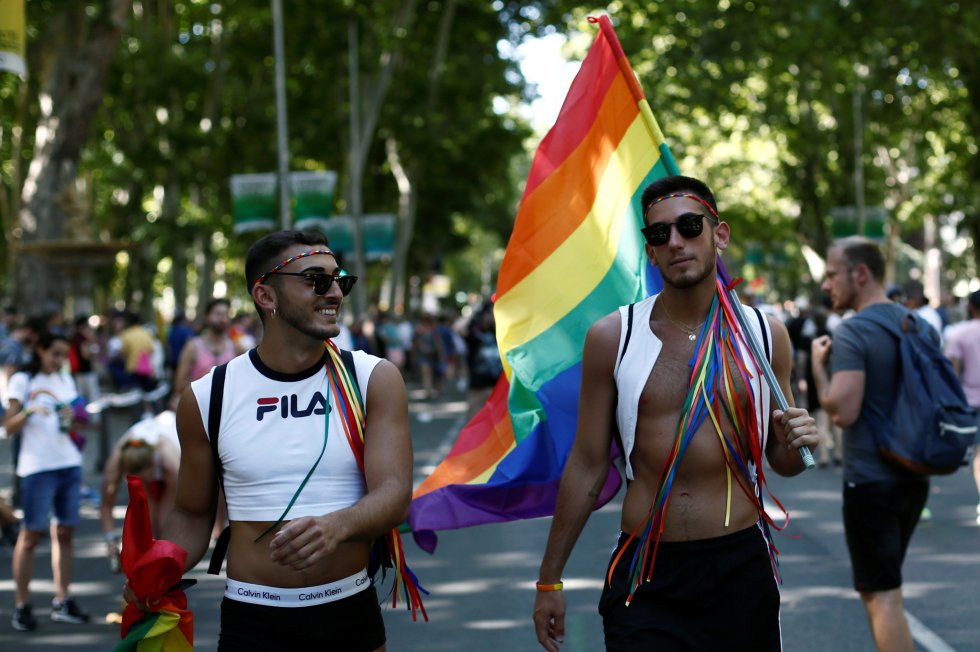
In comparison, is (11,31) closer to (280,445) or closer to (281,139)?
(280,445)

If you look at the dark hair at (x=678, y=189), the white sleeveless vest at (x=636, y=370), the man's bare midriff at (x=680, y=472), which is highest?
the dark hair at (x=678, y=189)

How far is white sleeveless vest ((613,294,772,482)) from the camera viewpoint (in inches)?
155

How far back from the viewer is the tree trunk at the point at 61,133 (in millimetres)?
20688

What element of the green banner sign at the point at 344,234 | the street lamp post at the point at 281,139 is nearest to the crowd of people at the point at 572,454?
the street lamp post at the point at 281,139

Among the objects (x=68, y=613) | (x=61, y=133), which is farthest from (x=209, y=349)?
(x=61, y=133)

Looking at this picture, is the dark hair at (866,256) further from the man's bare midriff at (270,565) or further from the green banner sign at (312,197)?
the green banner sign at (312,197)

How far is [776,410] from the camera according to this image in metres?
3.92

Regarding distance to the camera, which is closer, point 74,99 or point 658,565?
point 658,565

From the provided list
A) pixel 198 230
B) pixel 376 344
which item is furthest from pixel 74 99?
pixel 198 230

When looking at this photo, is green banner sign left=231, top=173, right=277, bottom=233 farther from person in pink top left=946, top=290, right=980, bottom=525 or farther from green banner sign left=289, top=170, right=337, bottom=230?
person in pink top left=946, top=290, right=980, bottom=525

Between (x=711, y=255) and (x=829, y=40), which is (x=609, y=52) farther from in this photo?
(x=829, y=40)

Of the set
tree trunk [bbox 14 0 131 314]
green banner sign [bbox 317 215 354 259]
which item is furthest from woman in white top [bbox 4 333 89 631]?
green banner sign [bbox 317 215 354 259]

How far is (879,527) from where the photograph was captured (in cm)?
554

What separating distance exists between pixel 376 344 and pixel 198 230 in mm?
6756
